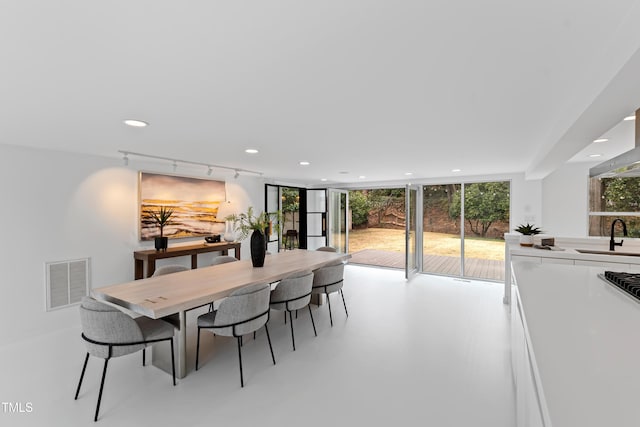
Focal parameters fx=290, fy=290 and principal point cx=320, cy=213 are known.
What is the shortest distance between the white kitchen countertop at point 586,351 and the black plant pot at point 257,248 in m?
2.52

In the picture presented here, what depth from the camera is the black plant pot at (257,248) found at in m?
3.36

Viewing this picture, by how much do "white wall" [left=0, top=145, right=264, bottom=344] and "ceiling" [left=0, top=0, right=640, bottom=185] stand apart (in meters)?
0.77

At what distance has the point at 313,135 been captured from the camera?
269cm

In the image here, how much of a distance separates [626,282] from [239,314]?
2.47 meters

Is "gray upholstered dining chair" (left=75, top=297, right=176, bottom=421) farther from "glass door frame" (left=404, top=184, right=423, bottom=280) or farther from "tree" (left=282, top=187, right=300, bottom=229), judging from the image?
"tree" (left=282, top=187, right=300, bottom=229)

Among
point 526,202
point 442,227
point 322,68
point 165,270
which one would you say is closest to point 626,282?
point 322,68

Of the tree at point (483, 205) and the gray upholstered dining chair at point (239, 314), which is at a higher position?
the tree at point (483, 205)

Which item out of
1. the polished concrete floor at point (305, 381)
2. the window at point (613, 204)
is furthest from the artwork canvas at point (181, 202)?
the window at point (613, 204)

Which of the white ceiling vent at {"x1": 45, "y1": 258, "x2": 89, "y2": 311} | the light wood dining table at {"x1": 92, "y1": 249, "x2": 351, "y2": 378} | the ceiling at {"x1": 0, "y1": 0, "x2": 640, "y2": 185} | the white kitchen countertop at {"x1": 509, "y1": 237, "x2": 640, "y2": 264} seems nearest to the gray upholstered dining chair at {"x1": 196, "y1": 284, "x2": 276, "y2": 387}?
the light wood dining table at {"x1": 92, "y1": 249, "x2": 351, "y2": 378}

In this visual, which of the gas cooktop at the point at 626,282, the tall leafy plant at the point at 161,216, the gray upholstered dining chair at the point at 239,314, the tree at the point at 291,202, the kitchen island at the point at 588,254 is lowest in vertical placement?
the gray upholstered dining chair at the point at 239,314

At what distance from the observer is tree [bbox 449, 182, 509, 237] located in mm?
5579

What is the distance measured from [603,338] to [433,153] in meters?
2.80

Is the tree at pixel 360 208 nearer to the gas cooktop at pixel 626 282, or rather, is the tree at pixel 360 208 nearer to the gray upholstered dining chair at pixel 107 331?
the gas cooktop at pixel 626 282

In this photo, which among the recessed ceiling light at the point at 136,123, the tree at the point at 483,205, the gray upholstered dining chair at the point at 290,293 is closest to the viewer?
the recessed ceiling light at the point at 136,123
